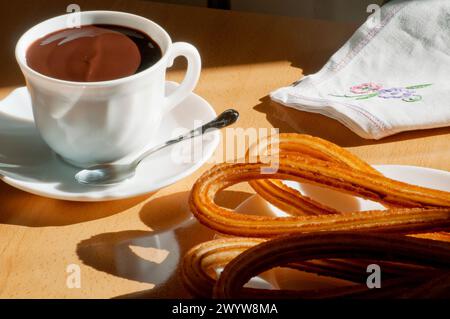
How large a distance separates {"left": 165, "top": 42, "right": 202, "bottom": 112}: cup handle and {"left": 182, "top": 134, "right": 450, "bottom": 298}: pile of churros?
104 mm

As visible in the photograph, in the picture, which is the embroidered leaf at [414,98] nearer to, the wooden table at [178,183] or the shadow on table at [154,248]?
the wooden table at [178,183]

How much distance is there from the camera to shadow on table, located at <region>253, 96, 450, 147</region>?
675 mm

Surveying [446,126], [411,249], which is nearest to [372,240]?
[411,249]

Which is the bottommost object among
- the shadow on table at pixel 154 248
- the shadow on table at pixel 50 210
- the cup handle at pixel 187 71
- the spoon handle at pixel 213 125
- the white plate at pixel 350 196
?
the shadow on table at pixel 154 248

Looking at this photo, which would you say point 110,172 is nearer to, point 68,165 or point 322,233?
point 68,165

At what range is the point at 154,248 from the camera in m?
0.54

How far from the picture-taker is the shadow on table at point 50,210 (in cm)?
57

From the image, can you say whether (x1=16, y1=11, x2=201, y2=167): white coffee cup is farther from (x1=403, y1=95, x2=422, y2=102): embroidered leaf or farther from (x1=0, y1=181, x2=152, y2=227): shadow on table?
(x1=403, y1=95, x2=422, y2=102): embroidered leaf

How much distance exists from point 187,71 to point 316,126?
13 cm

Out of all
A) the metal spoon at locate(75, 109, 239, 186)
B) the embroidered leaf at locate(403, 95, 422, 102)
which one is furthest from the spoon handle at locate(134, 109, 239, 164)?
the embroidered leaf at locate(403, 95, 422, 102)

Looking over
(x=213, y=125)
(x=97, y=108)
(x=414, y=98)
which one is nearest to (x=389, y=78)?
(x=414, y=98)

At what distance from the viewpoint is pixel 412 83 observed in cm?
74

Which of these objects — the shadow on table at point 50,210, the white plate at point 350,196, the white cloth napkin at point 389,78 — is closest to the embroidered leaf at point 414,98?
the white cloth napkin at point 389,78

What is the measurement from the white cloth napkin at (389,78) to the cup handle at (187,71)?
11 cm
